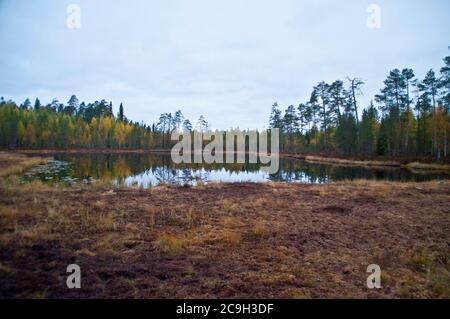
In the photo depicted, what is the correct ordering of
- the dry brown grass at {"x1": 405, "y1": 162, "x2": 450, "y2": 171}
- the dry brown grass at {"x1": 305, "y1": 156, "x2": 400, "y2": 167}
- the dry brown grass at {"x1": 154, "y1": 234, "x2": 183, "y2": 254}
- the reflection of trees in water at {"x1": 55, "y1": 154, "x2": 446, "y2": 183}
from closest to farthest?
the dry brown grass at {"x1": 154, "y1": 234, "x2": 183, "y2": 254} < the reflection of trees in water at {"x1": 55, "y1": 154, "x2": 446, "y2": 183} < the dry brown grass at {"x1": 405, "y1": 162, "x2": 450, "y2": 171} < the dry brown grass at {"x1": 305, "y1": 156, "x2": 400, "y2": 167}

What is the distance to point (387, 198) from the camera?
14.6 m

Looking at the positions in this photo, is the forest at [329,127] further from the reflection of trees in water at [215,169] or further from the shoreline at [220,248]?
the shoreline at [220,248]

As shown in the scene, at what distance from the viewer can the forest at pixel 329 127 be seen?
1725 inches

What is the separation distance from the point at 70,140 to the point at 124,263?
9474 cm

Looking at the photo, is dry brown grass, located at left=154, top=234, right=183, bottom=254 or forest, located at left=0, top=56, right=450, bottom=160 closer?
dry brown grass, located at left=154, top=234, right=183, bottom=254

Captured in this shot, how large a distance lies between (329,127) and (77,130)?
79.7 meters

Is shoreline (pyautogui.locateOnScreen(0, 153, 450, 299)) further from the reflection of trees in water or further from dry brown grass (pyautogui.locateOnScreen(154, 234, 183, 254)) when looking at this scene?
the reflection of trees in water

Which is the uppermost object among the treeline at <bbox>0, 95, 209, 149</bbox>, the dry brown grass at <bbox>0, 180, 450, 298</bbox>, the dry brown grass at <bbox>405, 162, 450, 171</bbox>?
the treeline at <bbox>0, 95, 209, 149</bbox>

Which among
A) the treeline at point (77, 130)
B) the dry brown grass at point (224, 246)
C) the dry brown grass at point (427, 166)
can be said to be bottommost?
the dry brown grass at point (224, 246)

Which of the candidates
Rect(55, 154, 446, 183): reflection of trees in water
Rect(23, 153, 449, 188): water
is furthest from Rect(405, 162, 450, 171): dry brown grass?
Rect(55, 154, 446, 183): reflection of trees in water

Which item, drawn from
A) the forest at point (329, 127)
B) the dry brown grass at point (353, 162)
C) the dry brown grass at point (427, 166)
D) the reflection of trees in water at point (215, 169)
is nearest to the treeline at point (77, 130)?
the forest at point (329, 127)

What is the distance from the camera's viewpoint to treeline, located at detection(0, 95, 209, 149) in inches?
2965
